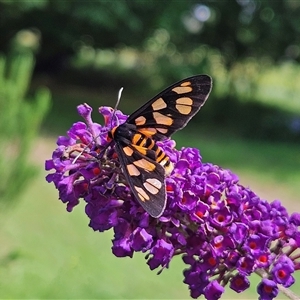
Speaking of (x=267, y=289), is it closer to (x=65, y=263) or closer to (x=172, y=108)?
(x=172, y=108)

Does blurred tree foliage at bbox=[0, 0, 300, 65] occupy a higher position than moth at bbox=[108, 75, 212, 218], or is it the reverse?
blurred tree foliage at bbox=[0, 0, 300, 65]

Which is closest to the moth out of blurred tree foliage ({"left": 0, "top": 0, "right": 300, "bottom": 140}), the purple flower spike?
the purple flower spike

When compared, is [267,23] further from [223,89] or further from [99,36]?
[99,36]

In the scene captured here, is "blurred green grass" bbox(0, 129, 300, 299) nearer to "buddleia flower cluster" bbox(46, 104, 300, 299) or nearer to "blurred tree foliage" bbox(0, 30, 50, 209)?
"blurred tree foliage" bbox(0, 30, 50, 209)

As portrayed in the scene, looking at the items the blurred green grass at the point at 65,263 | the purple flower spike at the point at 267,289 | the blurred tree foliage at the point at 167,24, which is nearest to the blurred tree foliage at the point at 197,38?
the blurred tree foliage at the point at 167,24

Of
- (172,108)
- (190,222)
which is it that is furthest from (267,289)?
A: (172,108)

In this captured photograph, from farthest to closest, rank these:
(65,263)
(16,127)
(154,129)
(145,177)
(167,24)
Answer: (167,24)
(65,263)
(16,127)
(154,129)
(145,177)
